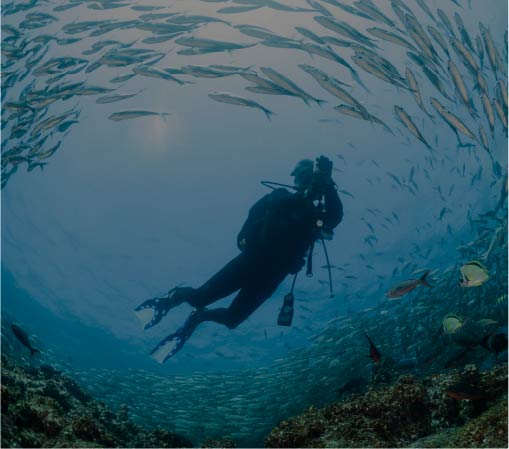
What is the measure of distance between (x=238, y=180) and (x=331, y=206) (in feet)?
54.3

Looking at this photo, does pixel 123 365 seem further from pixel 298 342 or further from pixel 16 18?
pixel 16 18

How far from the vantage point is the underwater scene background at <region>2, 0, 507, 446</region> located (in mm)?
6449

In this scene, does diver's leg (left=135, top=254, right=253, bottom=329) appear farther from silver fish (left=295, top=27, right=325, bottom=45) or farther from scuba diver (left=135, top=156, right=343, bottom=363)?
silver fish (left=295, top=27, right=325, bottom=45)

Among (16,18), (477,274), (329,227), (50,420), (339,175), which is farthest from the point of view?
(339,175)

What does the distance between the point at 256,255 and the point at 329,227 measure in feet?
5.48

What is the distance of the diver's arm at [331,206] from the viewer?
706cm

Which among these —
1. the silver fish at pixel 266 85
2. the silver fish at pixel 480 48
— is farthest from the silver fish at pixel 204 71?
the silver fish at pixel 480 48

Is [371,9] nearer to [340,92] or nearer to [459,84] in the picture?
[340,92]

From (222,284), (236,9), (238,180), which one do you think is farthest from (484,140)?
(238,180)

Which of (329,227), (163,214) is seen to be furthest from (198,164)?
(329,227)

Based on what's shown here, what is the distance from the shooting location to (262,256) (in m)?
7.82

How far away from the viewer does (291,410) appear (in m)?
11.8

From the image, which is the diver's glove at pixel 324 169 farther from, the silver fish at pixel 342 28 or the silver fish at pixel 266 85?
the silver fish at pixel 342 28


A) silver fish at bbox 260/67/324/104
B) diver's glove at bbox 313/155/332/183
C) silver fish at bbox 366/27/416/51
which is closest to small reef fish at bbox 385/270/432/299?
diver's glove at bbox 313/155/332/183
